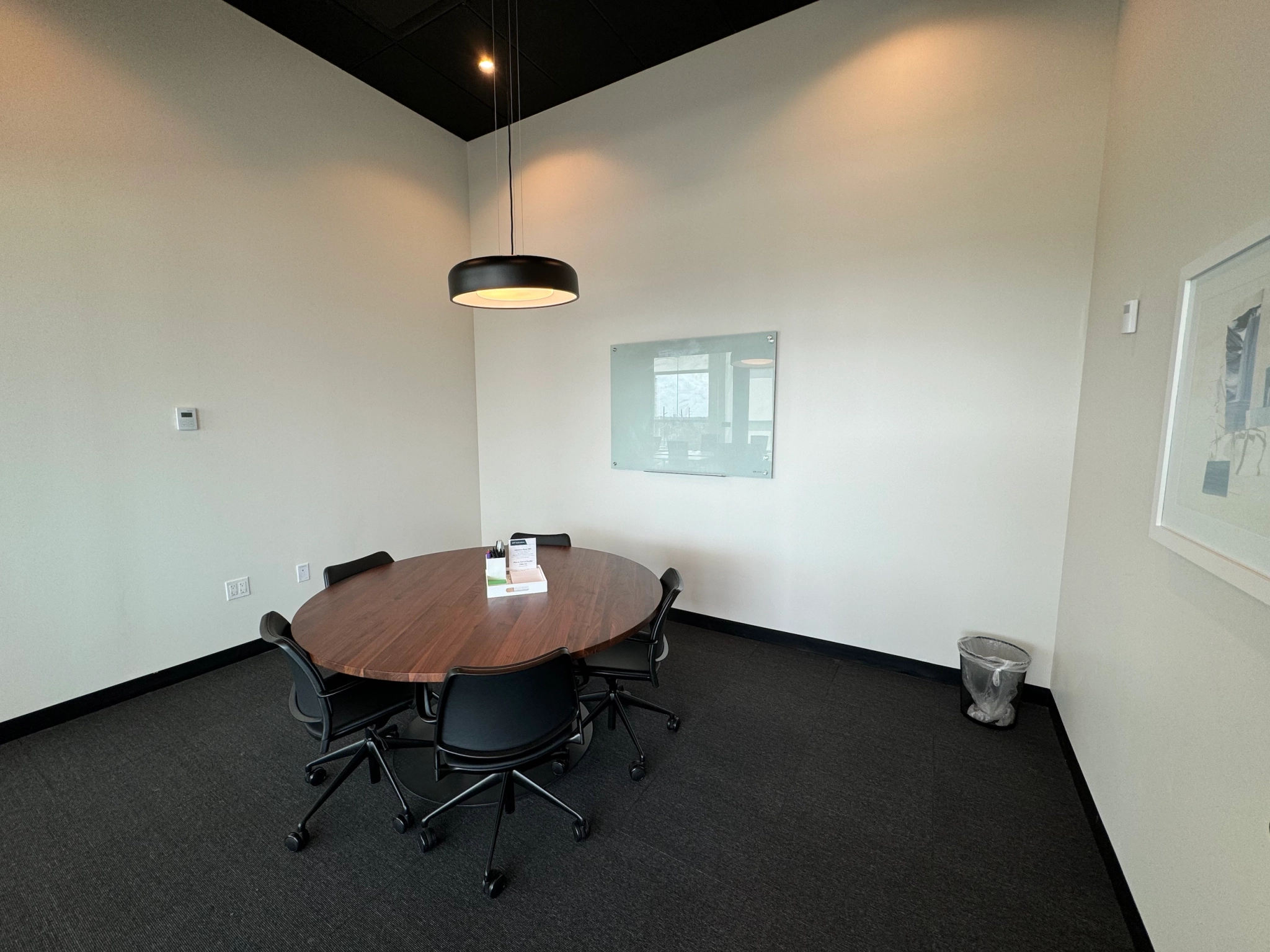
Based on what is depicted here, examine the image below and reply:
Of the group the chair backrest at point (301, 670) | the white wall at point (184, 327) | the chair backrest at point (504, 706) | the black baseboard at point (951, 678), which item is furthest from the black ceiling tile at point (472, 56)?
the black baseboard at point (951, 678)

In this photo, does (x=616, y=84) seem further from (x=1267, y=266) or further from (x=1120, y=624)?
(x=1120, y=624)

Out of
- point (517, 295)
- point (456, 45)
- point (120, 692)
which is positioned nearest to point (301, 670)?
point (517, 295)

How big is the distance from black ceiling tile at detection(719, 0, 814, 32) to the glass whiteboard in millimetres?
1811

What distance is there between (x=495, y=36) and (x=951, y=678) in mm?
4704

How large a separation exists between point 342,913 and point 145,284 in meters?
3.10

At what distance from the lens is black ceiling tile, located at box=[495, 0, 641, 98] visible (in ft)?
9.43

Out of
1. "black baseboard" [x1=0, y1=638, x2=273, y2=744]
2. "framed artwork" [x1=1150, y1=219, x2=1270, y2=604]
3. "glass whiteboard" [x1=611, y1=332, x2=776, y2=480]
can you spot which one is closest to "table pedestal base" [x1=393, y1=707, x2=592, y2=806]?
"black baseboard" [x1=0, y1=638, x2=273, y2=744]

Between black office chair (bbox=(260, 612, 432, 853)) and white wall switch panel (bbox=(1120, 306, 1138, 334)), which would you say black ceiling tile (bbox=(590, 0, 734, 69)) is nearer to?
white wall switch panel (bbox=(1120, 306, 1138, 334))

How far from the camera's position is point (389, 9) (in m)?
2.85

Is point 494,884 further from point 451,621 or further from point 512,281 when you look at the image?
point 512,281

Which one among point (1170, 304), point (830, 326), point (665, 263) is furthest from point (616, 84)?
point (1170, 304)

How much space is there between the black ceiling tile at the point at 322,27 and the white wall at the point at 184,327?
0.24 feet

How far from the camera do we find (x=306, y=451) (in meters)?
3.34

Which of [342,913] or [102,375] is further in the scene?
[102,375]
